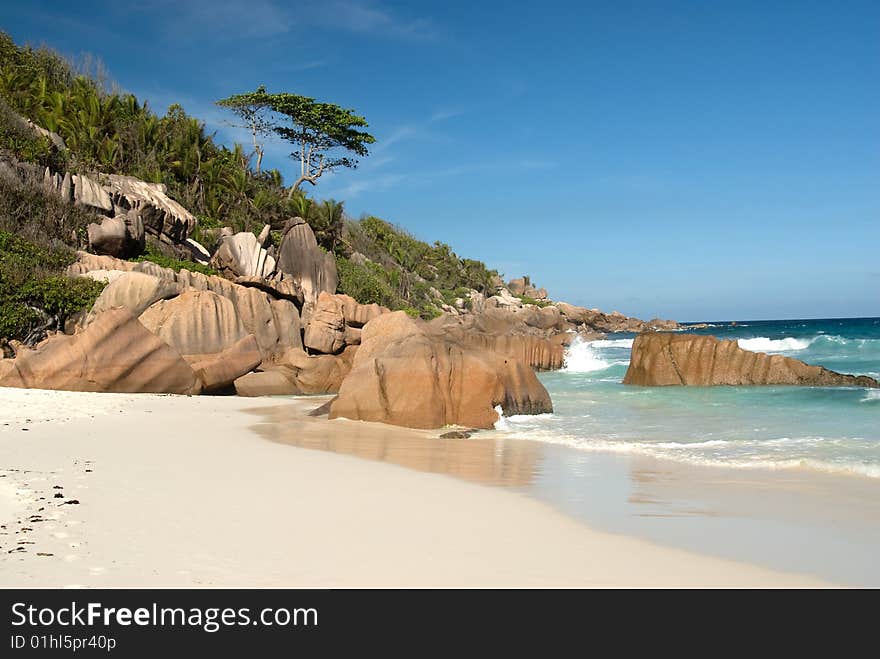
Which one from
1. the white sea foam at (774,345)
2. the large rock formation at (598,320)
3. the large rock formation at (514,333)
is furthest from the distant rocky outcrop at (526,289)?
the white sea foam at (774,345)

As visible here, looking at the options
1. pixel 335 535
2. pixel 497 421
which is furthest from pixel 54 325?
pixel 335 535

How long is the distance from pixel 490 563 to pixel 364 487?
8.15 ft

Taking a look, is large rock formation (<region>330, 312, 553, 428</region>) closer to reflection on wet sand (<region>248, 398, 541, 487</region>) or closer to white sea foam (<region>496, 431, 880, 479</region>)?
reflection on wet sand (<region>248, 398, 541, 487</region>)

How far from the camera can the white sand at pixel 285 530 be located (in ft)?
13.0

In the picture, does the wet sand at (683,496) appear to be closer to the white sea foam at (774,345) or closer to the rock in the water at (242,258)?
the rock in the water at (242,258)

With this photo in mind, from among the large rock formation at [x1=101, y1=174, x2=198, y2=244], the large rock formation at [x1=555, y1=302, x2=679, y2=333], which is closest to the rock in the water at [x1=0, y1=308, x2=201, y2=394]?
the large rock formation at [x1=101, y1=174, x2=198, y2=244]

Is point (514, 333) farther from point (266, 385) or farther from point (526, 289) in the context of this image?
point (526, 289)

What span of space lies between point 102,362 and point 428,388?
768 cm

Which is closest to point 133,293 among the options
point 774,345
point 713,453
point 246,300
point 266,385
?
point 246,300

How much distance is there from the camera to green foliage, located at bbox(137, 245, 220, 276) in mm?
23938

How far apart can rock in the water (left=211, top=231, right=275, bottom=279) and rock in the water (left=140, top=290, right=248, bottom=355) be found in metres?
5.98

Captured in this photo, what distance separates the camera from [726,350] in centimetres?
2075
